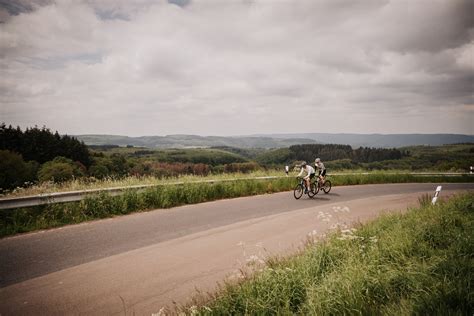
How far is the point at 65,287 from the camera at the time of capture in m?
4.44

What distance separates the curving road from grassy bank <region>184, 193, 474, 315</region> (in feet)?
1.83

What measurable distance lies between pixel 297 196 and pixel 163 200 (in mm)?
6849

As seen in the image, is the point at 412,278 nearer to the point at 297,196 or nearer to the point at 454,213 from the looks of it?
the point at 454,213

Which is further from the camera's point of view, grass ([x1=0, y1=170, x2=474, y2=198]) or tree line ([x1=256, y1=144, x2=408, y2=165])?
tree line ([x1=256, y1=144, x2=408, y2=165])

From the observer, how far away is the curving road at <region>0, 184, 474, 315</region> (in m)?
4.13

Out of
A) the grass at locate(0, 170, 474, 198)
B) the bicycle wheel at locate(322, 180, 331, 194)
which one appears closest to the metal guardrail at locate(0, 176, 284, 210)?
the grass at locate(0, 170, 474, 198)

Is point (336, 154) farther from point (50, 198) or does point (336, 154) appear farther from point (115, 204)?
point (50, 198)

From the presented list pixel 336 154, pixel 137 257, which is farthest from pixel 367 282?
pixel 336 154

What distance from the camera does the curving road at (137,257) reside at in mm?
4129

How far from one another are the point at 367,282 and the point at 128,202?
8125 mm

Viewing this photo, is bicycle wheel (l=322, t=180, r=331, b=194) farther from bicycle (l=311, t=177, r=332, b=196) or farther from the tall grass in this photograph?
the tall grass

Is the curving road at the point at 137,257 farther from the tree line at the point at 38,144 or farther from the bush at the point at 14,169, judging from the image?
the tree line at the point at 38,144

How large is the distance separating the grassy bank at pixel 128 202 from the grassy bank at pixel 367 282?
6.13m

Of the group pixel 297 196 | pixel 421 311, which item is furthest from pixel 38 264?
pixel 297 196
